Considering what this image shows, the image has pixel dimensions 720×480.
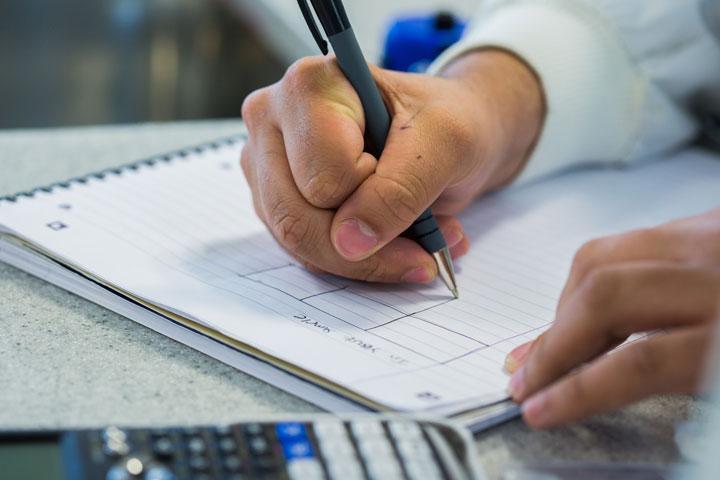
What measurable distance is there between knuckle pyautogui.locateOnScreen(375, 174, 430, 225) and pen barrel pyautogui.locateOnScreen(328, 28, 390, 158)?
39 mm

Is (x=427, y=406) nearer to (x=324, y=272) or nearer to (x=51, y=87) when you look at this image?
(x=324, y=272)

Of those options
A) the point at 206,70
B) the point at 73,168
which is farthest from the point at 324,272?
the point at 206,70

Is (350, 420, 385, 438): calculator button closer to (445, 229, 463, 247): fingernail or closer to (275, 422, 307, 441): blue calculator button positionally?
(275, 422, 307, 441): blue calculator button

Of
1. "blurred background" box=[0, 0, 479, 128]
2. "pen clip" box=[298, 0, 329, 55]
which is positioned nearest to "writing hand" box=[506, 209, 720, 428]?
"pen clip" box=[298, 0, 329, 55]

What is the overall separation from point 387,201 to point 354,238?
1.1 inches

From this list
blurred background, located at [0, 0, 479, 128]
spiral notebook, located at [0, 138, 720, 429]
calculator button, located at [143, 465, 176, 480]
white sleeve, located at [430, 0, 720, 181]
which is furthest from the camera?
blurred background, located at [0, 0, 479, 128]

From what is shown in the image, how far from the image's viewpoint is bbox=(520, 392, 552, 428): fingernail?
1.37ft

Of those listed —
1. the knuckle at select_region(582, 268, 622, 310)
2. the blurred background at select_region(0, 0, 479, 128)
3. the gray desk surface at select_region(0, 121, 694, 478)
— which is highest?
the knuckle at select_region(582, 268, 622, 310)

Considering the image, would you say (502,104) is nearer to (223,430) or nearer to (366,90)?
(366,90)

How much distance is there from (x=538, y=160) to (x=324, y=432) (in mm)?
415

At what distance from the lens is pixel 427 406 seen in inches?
16.7

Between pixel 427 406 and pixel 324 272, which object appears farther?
pixel 324 272

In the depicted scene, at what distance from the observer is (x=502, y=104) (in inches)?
26.9

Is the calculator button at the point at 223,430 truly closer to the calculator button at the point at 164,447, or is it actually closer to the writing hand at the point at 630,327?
the calculator button at the point at 164,447
